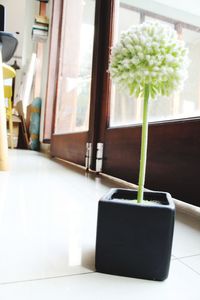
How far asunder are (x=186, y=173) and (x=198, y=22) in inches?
18.7

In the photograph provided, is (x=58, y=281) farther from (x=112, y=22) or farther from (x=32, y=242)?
(x=112, y=22)

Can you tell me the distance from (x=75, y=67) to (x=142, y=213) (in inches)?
82.8

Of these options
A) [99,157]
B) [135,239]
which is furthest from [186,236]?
[99,157]

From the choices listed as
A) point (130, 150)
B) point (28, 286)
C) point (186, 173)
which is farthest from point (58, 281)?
point (130, 150)

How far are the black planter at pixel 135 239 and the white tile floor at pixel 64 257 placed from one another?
15 millimetres

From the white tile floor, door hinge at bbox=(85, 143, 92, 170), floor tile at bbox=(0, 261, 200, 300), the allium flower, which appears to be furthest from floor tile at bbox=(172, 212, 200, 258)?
door hinge at bbox=(85, 143, 92, 170)

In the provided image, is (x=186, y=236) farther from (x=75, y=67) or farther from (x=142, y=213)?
(x=75, y=67)

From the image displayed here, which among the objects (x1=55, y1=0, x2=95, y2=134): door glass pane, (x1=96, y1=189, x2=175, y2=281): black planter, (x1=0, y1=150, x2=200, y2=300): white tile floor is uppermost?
(x1=55, y1=0, x2=95, y2=134): door glass pane

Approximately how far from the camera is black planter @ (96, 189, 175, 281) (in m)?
0.35

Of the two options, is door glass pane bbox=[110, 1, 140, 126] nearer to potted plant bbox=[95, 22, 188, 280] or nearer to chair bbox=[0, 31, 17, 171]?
chair bbox=[0, 31, 17, 171]

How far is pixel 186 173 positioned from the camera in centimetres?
77

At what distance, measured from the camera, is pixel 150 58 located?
35 cm

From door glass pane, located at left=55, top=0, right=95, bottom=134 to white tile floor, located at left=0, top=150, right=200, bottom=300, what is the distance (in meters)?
1.06

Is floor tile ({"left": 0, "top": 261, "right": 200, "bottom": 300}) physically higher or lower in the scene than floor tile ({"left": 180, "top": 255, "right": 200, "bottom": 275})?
higher
